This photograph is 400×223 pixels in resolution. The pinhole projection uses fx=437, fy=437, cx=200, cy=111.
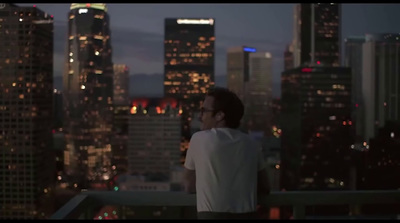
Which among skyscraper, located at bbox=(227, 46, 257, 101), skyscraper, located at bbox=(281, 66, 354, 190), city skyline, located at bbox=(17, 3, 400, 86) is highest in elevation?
city skyline, located at bbox=(17, 3, 400, 86)

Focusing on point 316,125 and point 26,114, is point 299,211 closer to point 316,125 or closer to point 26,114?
point 26,114

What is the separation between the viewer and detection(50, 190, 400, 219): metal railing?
176cm

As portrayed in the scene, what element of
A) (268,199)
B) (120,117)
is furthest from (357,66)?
(268,199)

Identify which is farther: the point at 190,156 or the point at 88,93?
the point at 88,93

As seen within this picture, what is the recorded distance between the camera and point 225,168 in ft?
4.61

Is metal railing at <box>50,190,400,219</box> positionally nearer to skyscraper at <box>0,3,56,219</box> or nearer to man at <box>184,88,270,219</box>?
man at <box>184,88,270,219</box>

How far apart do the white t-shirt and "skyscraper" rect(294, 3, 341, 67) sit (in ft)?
104

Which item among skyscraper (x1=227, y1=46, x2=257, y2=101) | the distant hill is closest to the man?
the distant hill

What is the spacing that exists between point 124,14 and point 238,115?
67.5ft

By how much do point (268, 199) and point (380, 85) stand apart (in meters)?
20.8

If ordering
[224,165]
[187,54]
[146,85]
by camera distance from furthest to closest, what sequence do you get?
[187,54] → [146,85] → [224,165]

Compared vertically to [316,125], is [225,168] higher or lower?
higher

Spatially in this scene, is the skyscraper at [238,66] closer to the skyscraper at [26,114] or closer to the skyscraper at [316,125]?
the skyscraper at [316,125]

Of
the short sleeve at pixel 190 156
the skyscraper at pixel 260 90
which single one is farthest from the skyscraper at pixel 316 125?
the short sleeve at pixel 190 156
